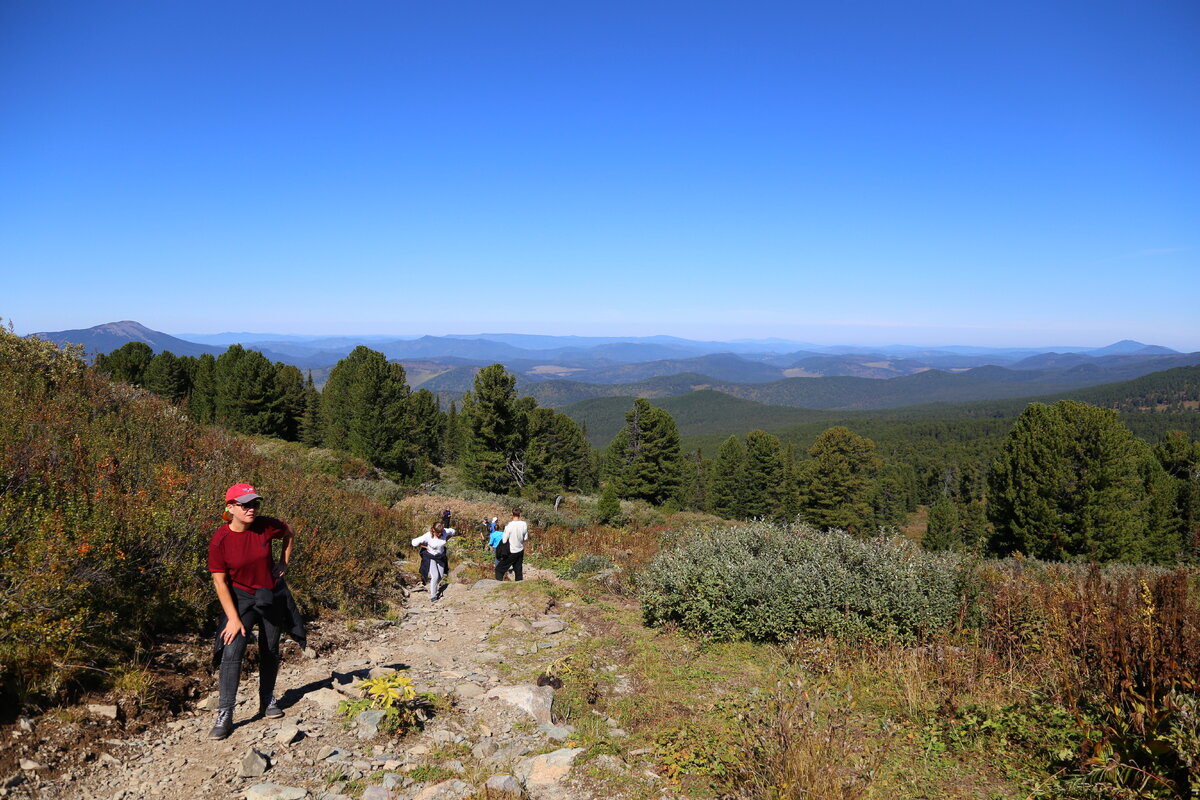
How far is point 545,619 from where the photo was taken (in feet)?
28.2

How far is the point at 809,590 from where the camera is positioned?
726cm

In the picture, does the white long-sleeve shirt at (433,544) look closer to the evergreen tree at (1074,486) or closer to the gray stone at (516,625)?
the gray stone at (516,625)

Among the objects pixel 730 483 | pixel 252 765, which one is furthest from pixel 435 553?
pixel 730 483

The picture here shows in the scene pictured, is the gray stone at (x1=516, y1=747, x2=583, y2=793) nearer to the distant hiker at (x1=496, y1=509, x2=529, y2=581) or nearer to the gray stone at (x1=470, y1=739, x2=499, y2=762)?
the gray stone at (x1=470, y1=739, x2=499, y2=762)

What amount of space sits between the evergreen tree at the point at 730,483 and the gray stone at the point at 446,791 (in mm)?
52329

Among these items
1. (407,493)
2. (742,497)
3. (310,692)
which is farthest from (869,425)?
(310,692)

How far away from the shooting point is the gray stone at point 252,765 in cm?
402

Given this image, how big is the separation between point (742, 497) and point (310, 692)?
5194 cm

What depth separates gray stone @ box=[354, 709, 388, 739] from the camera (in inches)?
187

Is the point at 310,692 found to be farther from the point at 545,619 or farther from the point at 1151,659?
the point at 1151,659

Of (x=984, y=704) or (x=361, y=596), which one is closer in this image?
(x=984, y=704)

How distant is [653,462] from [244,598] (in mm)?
41331

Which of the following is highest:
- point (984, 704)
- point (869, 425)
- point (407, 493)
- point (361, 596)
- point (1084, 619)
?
point (1084, 619)

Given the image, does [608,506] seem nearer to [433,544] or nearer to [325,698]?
[433,544]
